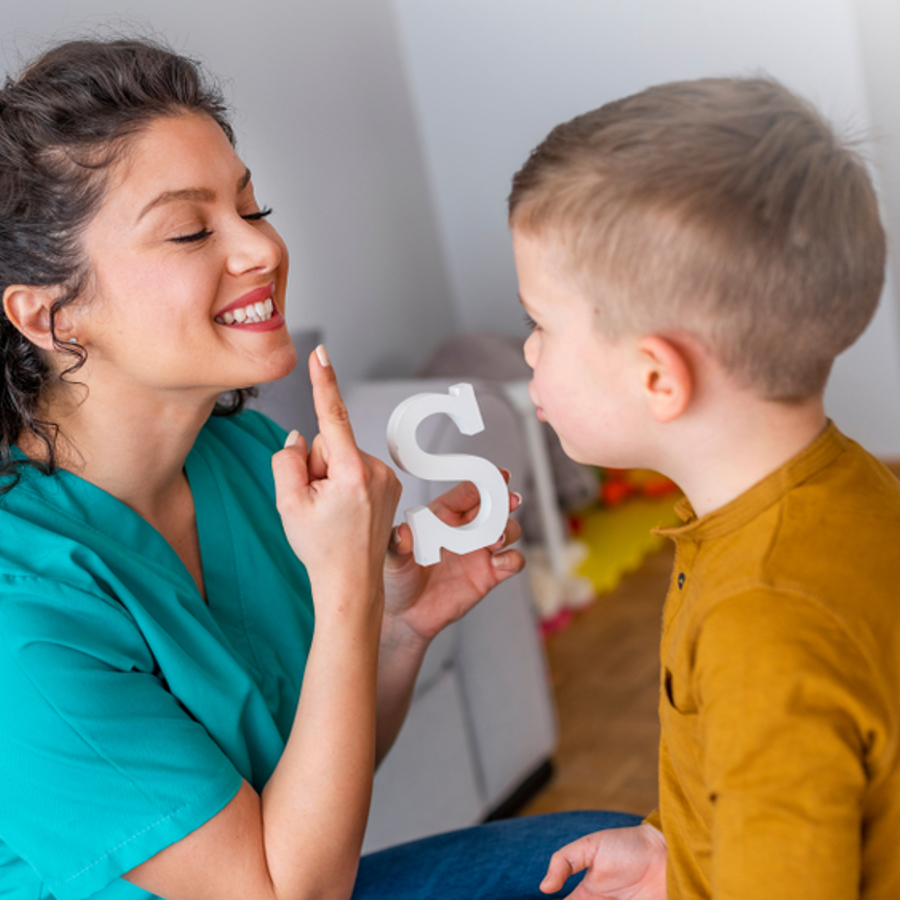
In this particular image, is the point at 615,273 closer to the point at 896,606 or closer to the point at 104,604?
the point at 896,606

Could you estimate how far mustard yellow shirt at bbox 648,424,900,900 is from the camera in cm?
58

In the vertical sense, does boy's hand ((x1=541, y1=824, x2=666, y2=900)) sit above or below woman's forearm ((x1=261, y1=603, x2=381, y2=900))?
below

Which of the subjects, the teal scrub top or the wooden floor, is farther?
the wooden floor

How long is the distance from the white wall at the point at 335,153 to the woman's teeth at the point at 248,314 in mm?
1186

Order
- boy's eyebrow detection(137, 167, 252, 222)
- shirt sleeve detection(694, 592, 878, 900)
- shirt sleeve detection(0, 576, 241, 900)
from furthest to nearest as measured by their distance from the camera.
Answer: boy's eyebrow detection(137, 167, 252, 222)
shirt sleeve detection(0, 576, 241, 900)
shirt sleeve detection(694, 592, 878, 900)

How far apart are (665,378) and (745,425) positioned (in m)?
0.08

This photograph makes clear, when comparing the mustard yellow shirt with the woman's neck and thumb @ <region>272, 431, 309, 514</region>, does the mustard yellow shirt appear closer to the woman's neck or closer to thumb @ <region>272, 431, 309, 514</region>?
thumb @ <region>272, 431, 309, 514</region>

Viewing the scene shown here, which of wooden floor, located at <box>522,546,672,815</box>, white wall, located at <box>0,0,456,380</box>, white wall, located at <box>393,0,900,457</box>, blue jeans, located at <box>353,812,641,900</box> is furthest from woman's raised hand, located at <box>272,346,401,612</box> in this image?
white wall, located at <box>393,0,900,457</box>

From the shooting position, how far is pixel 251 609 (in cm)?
115

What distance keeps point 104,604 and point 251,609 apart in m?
0.25

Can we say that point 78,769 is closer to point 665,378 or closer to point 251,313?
point 251,313

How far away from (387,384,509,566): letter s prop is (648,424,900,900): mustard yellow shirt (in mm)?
280

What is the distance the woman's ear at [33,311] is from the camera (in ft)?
3.31

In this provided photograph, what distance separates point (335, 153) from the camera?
286 centimetres
